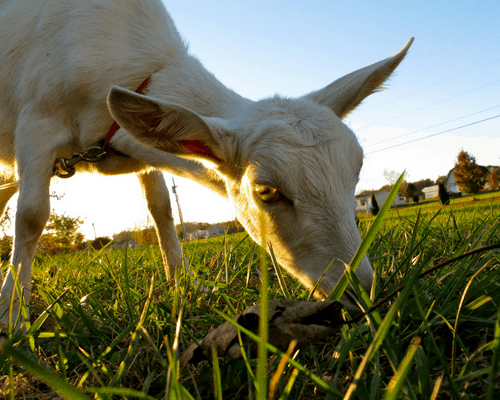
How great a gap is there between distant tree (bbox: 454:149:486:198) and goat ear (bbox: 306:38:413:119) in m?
62.3

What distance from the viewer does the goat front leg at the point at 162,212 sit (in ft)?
11.4

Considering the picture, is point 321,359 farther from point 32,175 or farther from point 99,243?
point 99,243

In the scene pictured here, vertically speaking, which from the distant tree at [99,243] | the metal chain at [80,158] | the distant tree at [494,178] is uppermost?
the metal chain at [80,158]

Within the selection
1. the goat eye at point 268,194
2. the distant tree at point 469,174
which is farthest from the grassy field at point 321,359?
the distant tree at point 469,174

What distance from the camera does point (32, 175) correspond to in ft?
8.37

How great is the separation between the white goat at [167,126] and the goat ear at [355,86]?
0.03 ft

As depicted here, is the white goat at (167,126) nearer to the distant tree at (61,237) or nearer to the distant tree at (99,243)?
the distant tree at (99,243)

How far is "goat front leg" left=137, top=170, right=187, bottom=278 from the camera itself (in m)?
3.47

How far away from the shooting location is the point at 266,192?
6.55 feet

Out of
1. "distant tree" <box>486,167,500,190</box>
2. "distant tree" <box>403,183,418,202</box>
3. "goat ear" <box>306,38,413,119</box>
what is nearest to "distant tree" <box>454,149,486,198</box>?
"distant tree" <box>486,167,500,190</box>

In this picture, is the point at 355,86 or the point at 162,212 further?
the point at 162,212

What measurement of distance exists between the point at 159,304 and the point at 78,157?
195 cm

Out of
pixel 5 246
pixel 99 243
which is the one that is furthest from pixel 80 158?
pixel 5 246

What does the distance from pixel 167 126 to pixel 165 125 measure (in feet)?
0.08
